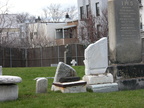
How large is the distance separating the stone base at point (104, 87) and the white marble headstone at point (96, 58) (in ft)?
1.94

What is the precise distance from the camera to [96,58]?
11.0 meters

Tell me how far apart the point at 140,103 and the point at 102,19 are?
3620cm

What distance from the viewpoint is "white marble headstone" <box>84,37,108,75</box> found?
1091 centimetres

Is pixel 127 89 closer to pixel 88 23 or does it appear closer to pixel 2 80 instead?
pixel 2 80

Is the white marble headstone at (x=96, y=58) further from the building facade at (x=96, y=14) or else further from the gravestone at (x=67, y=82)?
the building facade at (x=96, y=14)

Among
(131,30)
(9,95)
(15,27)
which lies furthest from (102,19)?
(9,95)

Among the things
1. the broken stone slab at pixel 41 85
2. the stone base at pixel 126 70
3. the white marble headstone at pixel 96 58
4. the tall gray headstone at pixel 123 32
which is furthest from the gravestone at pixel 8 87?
the tall gray headstone at pixel 123 32

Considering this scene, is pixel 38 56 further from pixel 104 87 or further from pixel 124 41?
pixel 104 87

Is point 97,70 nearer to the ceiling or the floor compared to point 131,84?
nearer to the ceiling

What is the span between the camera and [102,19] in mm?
43344

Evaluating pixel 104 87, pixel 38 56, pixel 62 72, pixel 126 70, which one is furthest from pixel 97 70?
pixel 38 56

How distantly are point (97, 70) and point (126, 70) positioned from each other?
3.92 feet

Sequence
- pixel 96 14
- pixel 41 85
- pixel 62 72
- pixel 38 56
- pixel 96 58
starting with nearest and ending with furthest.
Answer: pixel 41 85
pixel 96 58
pixel 62 72
pixel 38 56
pixel 96 14

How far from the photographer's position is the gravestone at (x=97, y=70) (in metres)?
10.7
